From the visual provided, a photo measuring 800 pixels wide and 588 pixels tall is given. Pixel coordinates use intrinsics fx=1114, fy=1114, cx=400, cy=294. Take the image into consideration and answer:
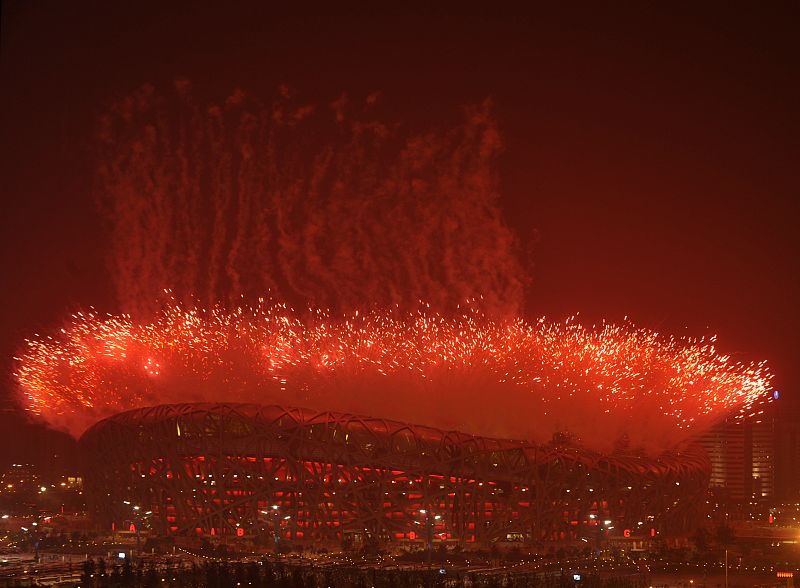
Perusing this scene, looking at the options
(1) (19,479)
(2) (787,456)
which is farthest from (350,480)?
(2) (787,456)

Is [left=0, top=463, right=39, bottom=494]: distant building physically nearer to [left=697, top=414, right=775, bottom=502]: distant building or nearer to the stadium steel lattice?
the stadium steel lattice

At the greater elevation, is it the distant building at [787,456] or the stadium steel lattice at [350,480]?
the distant building at [787,456]

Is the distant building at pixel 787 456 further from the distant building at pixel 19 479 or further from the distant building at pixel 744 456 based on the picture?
the distant building at pixel 19 479

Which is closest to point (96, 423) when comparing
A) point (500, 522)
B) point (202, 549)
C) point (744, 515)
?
point (202, 549)

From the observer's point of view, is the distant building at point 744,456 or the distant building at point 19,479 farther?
the distant building at point 744,456

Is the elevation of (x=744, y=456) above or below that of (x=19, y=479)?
above

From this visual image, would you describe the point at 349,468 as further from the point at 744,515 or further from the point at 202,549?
the point at 744,515

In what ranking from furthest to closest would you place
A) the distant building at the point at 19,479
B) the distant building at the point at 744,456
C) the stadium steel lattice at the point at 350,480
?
the distant building at the point at 744,456
the distant building at the point at 19,479
the stadium steel lattice at the point at 350,480

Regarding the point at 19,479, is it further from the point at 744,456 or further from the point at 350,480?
the point at 744,456

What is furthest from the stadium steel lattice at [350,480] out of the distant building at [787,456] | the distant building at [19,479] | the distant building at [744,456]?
the distant building at [787,456]
